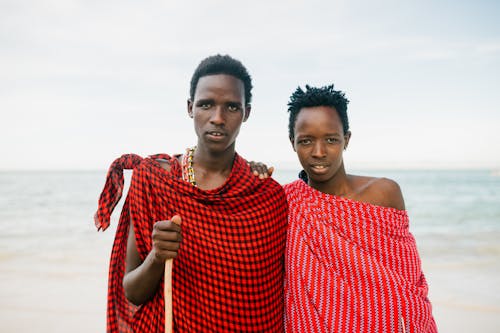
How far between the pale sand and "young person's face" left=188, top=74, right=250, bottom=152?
2.96 m

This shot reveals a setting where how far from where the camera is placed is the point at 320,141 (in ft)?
6.83

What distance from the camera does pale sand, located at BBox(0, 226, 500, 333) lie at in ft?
13.0

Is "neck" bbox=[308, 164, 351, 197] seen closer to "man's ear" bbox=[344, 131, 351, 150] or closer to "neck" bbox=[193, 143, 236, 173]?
"man's ear" bbox=[344, 131, 351, 150]

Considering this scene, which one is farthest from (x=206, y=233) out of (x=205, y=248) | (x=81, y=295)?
(x=81, y=295)

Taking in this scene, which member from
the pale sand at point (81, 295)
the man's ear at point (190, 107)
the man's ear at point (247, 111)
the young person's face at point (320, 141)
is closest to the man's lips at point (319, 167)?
the young person's face at point (320, 141)

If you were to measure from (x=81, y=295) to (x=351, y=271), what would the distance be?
13.2ft

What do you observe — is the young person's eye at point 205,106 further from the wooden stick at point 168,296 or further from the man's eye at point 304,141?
the wooden stick at point 168,296

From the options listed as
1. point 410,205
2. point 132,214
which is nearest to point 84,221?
point 132,214

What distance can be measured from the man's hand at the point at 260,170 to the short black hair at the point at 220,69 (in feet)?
1.39

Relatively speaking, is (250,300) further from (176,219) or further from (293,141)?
(293,141)

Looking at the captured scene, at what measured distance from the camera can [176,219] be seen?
148cm

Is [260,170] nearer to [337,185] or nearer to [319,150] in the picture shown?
[319,150]

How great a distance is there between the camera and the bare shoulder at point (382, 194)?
7.11ft

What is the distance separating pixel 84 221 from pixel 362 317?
11.5 m
